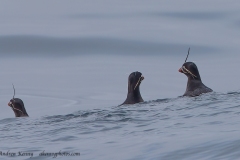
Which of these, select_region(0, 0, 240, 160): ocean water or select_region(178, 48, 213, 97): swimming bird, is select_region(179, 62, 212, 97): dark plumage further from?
select_region(0, 0, 240, 160): ocean water

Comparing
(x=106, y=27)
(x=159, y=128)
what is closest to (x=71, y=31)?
(x=106, y=27)

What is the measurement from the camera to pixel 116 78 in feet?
63.0

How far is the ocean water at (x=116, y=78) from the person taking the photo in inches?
377

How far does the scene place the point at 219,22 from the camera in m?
21.8

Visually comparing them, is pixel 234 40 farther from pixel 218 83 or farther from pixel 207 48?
pixel 218 83

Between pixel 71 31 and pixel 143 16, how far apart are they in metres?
2.25

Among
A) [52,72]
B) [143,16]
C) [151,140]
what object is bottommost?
[151,140]

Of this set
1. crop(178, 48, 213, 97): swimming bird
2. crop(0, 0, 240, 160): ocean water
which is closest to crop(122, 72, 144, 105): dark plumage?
crop(0, 0, 240, 160): ocean water

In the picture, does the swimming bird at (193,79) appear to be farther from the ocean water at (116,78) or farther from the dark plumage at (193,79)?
the ocean water at (116,78)

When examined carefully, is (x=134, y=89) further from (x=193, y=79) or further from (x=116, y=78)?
(x=116, y=78)

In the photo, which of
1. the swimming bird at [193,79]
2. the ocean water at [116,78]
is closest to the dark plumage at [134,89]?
the ocean water at [116,78]

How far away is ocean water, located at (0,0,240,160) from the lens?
959cm

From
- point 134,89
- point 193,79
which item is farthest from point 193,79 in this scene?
point 134,89

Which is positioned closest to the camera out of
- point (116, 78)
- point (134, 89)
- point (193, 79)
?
point (134, 89)
